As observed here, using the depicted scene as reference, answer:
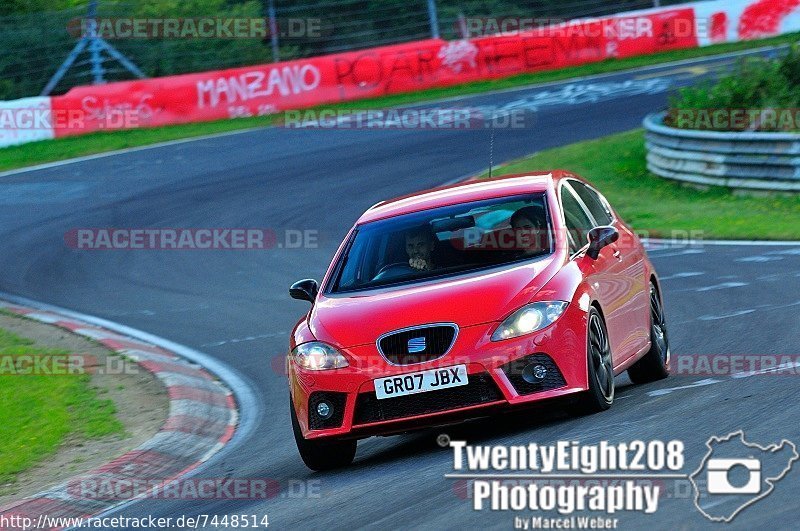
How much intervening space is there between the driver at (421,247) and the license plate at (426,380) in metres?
1.18

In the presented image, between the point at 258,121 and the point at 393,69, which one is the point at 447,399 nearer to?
the point at 258,121

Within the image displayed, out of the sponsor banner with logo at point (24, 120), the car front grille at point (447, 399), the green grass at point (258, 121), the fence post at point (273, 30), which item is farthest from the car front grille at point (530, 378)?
the fence post at point (273, 30)

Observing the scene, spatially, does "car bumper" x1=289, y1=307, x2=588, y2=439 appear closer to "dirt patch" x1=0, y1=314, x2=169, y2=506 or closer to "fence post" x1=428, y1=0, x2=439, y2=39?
"dirt patch" x1=0, y1=314, x2=169, y2=506

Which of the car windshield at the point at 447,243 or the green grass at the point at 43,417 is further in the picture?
the green grass at the point at 43,417

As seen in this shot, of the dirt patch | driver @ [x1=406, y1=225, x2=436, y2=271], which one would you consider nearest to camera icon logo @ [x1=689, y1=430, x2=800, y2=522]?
driver @ [x1=406, y1=225, x2=436, y2=271]

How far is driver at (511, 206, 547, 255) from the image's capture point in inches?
358

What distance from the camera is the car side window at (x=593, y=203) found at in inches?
404

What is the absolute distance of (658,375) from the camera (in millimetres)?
10453

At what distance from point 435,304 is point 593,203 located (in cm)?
257

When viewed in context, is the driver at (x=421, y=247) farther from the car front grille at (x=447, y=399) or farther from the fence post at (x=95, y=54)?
the fence post at (x=95, y=54)

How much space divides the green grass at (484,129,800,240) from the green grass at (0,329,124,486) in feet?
30.0

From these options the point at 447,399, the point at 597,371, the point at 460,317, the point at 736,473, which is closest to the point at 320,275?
the point at 597,371

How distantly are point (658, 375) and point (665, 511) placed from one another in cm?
438

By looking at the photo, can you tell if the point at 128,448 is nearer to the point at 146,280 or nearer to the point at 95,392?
the point at 95,392
